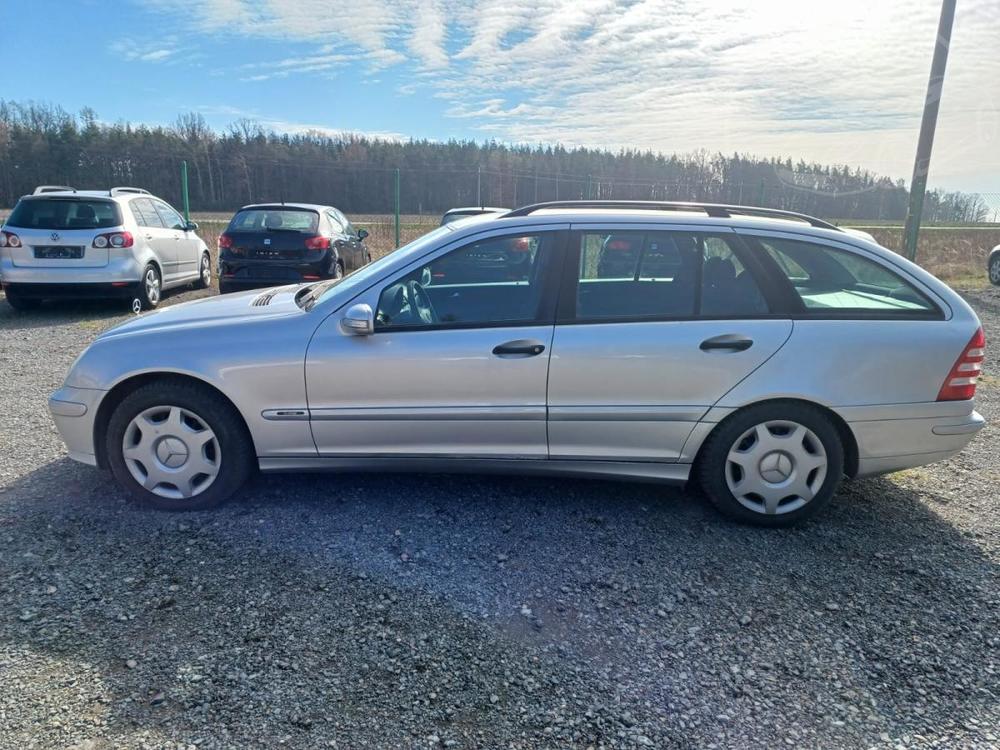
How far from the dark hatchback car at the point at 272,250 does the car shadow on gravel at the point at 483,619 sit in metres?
6.21

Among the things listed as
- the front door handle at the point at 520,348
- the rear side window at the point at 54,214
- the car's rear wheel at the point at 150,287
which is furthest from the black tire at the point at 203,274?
the front door handle at the point at 520,348

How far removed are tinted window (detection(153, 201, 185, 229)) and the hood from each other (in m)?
7.57

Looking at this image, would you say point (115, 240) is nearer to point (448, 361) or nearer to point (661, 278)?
point (448, 361)

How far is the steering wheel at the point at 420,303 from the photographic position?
347 cm

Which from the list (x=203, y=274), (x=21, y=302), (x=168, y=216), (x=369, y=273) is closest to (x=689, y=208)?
(x=369, y=273)

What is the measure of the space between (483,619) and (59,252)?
28.7 ft

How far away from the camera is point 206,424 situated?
3.52m

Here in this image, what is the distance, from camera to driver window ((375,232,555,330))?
3.46 meters

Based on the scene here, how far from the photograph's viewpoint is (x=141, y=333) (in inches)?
141

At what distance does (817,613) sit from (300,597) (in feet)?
7.16

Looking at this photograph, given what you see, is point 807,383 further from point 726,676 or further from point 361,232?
point 361,232

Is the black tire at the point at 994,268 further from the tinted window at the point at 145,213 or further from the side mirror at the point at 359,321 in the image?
the tinted window at the point at 145,213

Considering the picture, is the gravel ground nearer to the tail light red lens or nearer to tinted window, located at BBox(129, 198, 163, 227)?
the tail light red lens

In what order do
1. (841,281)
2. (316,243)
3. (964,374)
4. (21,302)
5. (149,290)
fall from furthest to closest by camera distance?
1. (316,243)
2. (149,290)
3. (21,302)
4. (841,281)
5. (964,374)
